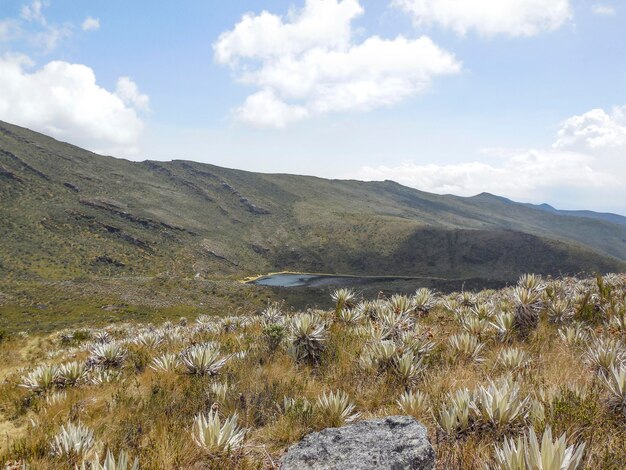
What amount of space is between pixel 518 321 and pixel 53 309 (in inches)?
2150

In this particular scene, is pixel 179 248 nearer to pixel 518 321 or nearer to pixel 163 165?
pixel 163 165

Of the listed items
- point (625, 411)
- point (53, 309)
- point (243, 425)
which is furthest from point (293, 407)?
point (53, 309)

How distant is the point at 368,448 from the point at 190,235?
4809 inches

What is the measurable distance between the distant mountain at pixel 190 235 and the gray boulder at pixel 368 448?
82092 millimetres

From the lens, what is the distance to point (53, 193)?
106 m

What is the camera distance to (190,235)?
118438 millimetres

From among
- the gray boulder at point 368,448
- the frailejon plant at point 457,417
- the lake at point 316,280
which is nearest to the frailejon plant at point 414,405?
the frailejon plant at point 457,417

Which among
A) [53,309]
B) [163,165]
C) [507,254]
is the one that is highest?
[163,165]

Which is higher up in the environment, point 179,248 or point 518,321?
point 518,321

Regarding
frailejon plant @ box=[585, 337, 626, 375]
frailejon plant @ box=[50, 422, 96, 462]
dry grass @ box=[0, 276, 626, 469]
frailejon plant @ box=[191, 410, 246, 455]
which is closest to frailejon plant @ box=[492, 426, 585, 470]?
dry grass @ box=[0, 276, 626, 469]

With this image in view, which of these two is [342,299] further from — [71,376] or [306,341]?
[71,376]

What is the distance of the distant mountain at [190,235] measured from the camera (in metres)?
87.6

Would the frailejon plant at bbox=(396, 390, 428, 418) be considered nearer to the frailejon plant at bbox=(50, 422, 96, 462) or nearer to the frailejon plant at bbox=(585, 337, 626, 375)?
the frailejon plant at bbox=(585, 337, 626, 375)

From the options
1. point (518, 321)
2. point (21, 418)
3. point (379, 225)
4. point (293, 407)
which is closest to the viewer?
point (293, 407)
